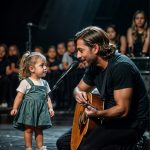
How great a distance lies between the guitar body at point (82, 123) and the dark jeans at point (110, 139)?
7 centimetres

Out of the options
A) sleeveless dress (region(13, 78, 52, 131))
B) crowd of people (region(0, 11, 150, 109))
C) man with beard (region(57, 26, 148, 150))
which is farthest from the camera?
crowd of people (region(0, 11, 150, 109))

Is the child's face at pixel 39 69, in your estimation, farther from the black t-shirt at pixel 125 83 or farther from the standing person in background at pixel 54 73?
the standing person in background at pixel 54 73

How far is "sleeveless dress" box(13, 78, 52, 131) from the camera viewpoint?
6.53 metres

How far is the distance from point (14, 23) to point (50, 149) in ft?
24.2

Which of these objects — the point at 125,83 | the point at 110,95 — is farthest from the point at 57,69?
the point at 125,83

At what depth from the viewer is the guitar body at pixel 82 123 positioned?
15.5 ft

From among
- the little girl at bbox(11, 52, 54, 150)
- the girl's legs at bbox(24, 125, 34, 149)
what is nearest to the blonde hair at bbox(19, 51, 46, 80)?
the little girl at bbox(11, 52, 54, 150)

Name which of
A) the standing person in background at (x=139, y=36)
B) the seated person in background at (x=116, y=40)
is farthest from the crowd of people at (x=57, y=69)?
the standing person in background at (x=139, y=36)

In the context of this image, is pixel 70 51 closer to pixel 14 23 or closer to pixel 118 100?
pixel 14 23

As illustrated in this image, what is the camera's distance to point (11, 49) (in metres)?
12.1

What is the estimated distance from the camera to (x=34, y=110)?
21.6ft

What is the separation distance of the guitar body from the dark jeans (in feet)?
0.24

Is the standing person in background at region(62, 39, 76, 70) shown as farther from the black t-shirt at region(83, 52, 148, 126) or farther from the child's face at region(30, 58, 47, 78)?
the black t-shirt at region(83, 52, 148, 126)

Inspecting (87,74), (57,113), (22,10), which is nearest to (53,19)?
(22,10)
